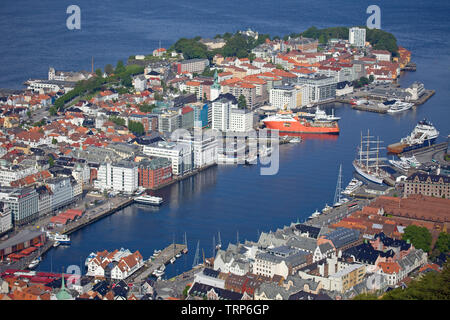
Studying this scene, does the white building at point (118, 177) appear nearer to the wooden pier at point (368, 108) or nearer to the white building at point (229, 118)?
the white building at point (229, 118)

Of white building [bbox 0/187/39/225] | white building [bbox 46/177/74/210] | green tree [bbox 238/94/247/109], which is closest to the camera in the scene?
white building [bbox 0/187/39/225]

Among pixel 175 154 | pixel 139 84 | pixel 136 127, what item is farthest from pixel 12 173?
pixel 139 84

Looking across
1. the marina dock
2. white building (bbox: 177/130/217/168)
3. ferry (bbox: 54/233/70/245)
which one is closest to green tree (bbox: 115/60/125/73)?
white building (bbox: 177/130/217/168)

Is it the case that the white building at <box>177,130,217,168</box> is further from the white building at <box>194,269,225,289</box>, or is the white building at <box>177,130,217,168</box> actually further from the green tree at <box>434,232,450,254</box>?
the white building at <box>194,269,225,289</box>

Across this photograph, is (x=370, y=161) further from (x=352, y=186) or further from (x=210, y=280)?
(x=210, y=280)

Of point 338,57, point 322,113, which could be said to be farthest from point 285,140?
point 338,57

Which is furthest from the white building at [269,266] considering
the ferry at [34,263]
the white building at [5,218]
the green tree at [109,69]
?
the green tree at [109,69]

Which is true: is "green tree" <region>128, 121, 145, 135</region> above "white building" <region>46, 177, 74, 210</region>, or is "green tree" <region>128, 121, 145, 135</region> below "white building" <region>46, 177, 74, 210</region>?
above
